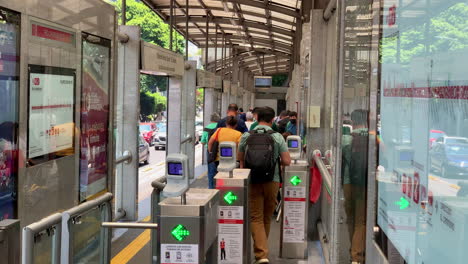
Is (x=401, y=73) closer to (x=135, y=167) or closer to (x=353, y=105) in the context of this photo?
(x=353, y=105)

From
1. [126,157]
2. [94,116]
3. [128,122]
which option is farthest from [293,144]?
[128,122]

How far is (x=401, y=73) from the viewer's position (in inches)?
62.7

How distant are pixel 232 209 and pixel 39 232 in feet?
9.17

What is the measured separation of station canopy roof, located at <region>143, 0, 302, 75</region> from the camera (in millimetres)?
14867

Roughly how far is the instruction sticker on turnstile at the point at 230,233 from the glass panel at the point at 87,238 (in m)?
1.65

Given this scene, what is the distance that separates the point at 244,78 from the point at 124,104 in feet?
97.0

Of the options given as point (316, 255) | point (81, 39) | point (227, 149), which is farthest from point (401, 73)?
point (316, 255)

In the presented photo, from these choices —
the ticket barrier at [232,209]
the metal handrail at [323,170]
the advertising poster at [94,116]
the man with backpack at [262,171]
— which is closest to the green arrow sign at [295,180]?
the metal handrail at [323,170]

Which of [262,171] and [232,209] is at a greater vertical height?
[262,171]

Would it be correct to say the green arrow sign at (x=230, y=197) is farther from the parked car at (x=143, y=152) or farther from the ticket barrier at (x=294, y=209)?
the parked car at (x=143, y=152)

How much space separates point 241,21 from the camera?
1853 cm

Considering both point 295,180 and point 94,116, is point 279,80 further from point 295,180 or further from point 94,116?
point 94,116

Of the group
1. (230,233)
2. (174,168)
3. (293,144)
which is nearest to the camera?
(174,168)

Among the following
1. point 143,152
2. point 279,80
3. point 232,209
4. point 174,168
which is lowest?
point 143,152
